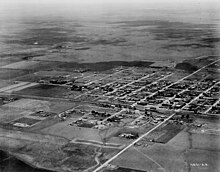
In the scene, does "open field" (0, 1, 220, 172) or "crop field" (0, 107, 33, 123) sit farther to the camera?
"crop field" (0, 107, 33, 123)

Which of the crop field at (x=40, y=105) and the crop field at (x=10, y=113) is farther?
the crop field at (x=40, y=105)

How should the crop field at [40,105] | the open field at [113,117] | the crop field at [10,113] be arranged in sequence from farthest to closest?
the crop field at [40,105], the crop field at [10,113], the open field at [113,117]

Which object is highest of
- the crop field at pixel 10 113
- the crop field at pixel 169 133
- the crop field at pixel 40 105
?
the crop field at pixel 169 133

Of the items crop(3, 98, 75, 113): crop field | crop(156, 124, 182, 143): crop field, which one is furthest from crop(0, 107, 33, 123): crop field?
crop(156, 124, 182, 143): crop field

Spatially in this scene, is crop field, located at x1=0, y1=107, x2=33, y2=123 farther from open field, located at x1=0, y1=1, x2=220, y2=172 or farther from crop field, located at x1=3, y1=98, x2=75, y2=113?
crop field, located at x1=3, y1=98, x2=75, y2=113

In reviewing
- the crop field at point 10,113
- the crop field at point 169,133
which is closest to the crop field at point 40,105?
the crop field at point 10,113

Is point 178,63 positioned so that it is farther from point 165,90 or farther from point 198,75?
point 165,90

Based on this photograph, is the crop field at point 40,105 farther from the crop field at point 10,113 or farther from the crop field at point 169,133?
the crop field at point 169,133

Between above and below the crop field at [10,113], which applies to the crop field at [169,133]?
above

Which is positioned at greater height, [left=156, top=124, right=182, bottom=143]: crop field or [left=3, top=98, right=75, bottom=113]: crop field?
[left=156, top=124, right=182, bottom=143]: crop field

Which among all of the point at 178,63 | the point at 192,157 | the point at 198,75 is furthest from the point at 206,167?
the point at 178,63

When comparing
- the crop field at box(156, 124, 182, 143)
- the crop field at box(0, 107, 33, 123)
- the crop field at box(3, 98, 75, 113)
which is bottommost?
the crop field at box(0, 107, 33, 123)
